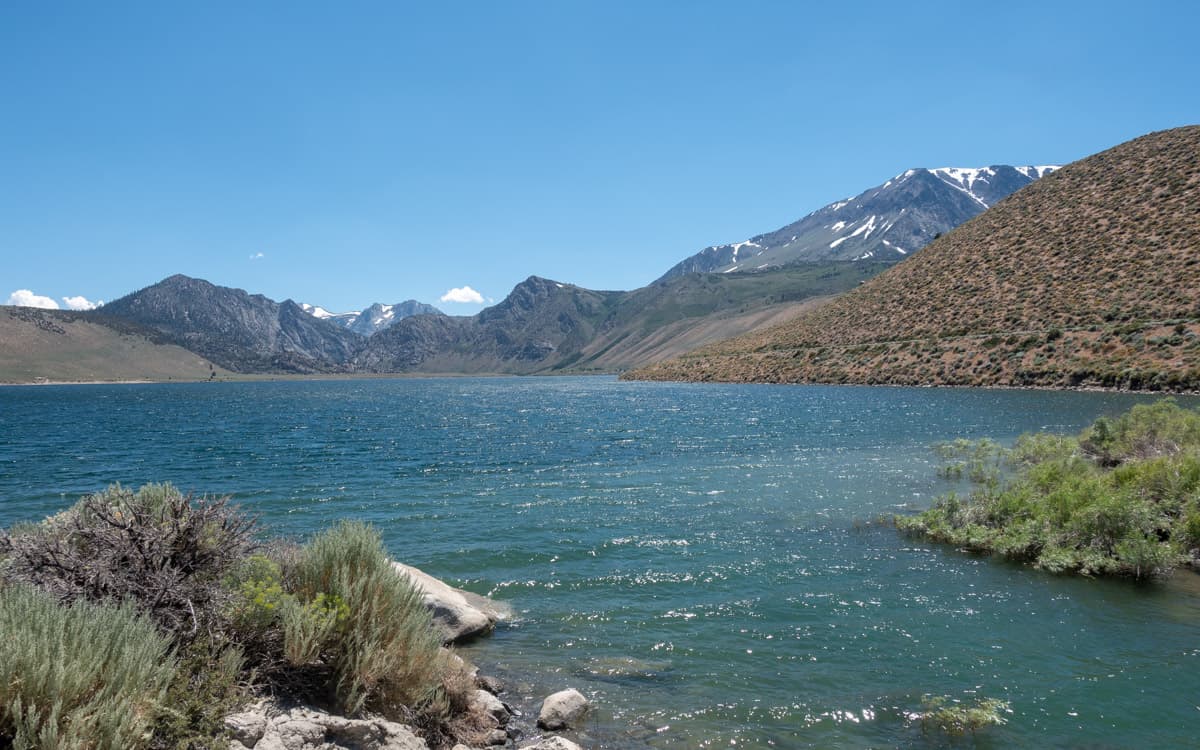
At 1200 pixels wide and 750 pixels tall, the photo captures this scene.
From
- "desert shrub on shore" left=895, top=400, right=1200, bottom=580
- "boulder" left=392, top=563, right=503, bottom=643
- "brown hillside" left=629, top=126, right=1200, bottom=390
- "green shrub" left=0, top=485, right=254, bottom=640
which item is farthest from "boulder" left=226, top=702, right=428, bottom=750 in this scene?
"brown hillside" left=629, top=126, right=1200, bottom=390

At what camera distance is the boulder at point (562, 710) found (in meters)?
8.93

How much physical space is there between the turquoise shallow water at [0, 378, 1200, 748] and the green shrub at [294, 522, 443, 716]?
251 centimetres

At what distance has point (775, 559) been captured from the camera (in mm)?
16578

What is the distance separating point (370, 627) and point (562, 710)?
9.84 ft

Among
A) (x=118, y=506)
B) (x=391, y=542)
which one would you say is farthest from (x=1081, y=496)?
(x=118, y=506)

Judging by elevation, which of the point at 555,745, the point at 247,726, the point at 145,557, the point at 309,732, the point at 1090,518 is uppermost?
the point at 145,557

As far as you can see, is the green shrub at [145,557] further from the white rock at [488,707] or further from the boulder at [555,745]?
the boulder at [555,745]

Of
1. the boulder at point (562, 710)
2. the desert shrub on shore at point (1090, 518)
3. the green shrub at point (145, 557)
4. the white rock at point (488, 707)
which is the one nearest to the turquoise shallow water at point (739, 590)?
the boulder at point (562, 710)

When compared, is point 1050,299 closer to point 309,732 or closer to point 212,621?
point 309,732

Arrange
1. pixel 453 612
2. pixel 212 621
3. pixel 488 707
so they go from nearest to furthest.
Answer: pixel 212 621
pixel 488 707
pixel 453 612

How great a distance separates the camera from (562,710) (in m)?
9.10

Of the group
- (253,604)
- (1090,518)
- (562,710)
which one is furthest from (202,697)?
(1090,518)

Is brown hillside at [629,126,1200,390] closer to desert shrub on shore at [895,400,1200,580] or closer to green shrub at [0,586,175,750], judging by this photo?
desert shrub on shore at [895,400,1200,580]

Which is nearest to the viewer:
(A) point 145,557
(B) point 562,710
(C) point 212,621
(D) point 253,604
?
(C) point 212,621
